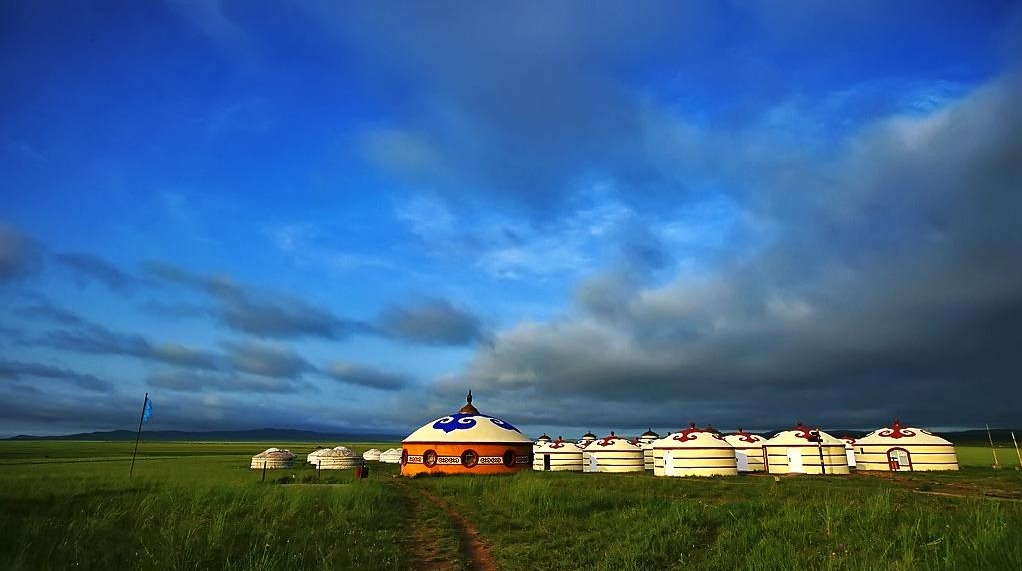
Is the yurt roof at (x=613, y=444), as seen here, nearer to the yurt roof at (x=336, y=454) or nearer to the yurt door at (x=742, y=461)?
the yurt door at (x=742, y=461)

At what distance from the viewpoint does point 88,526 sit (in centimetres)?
951

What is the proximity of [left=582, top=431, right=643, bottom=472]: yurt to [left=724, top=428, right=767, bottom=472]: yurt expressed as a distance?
32.7ft

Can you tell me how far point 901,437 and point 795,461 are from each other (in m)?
14.4

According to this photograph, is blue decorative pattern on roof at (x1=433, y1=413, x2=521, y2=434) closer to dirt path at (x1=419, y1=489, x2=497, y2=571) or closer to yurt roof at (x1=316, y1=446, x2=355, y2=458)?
yurt roof at (x1=316, y1=446, x2=355, y2=458)

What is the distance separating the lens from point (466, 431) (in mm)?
47250

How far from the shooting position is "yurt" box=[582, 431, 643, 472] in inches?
2247

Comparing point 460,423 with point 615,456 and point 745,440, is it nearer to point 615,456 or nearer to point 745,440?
point 615,456

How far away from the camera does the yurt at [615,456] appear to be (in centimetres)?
5706

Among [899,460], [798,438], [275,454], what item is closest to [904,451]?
[899,460]

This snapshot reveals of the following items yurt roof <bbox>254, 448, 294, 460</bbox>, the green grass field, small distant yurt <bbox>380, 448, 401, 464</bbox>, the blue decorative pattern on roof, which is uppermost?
the blue decorative pattern on roof

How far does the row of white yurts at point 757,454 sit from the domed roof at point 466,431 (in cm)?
1311

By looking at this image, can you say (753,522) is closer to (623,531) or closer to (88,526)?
(623,531)

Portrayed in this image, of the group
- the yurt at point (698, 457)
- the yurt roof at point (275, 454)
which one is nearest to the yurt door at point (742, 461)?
the yurt at point (698, 457)

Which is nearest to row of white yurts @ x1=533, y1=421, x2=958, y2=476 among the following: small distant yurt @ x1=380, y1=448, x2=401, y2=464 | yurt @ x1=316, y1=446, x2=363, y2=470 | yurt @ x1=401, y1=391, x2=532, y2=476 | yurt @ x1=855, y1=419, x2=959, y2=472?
yurt @ x1=855, y1=419, x2=959, y2=472
